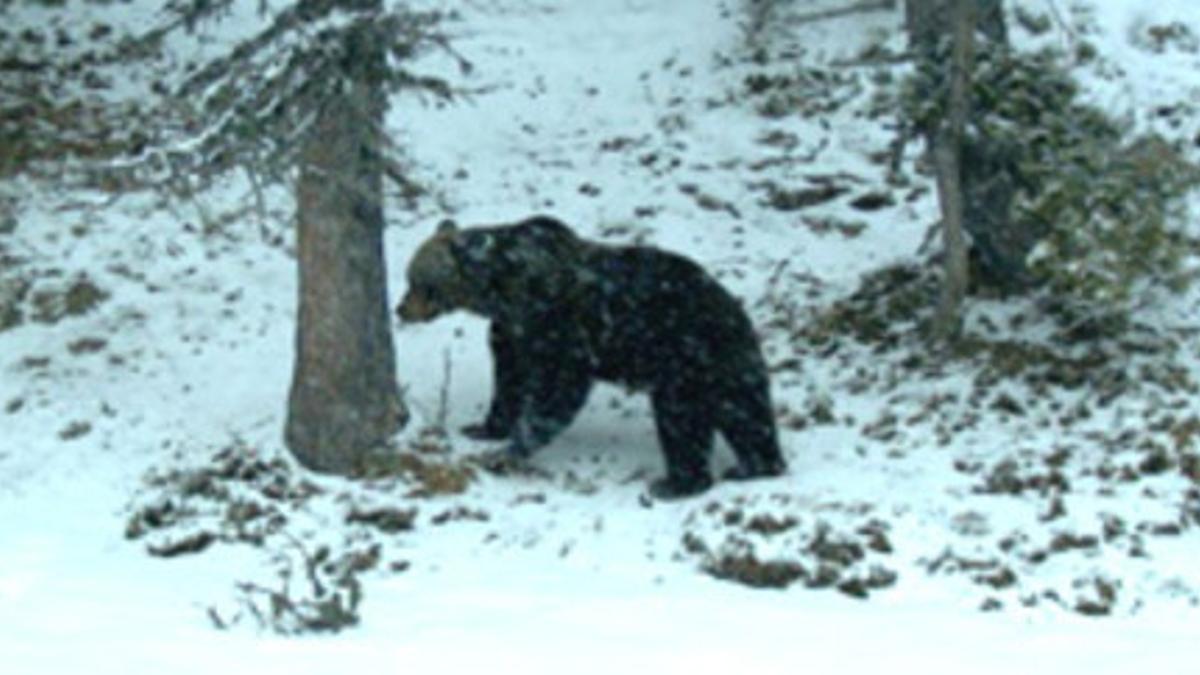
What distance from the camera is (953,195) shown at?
12445 millimetres

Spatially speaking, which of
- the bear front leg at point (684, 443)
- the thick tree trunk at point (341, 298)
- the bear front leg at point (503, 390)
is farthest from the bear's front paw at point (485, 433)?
the bear front leg at point (684, 443)

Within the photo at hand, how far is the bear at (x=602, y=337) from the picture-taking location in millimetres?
10953

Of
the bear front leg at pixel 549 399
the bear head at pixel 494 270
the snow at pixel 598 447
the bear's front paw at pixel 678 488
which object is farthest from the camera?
the bear head at pixel 494 270

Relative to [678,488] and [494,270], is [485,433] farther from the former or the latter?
[678,488]

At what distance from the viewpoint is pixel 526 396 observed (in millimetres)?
11617

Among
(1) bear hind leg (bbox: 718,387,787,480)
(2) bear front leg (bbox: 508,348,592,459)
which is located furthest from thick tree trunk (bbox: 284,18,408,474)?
(1) bear hind leg (bbox: 718,387,787,480)

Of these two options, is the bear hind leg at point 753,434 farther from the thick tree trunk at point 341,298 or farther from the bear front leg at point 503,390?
the thick tree trunk at point 341,298

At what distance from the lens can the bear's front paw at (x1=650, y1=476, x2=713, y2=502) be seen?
10750 millimetres

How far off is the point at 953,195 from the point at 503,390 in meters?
4.07

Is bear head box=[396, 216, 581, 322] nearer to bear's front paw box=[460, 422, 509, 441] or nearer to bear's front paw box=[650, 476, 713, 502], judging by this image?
bear's front paw box=[460, 422, 509, 441]

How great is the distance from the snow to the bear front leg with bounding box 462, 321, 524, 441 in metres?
0.21

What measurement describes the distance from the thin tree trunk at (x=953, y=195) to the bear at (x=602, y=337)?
2.09m

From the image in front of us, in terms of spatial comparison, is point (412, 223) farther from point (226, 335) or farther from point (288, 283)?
point (226, 335)

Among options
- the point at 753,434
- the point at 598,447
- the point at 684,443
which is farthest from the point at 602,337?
the point at 753,434
